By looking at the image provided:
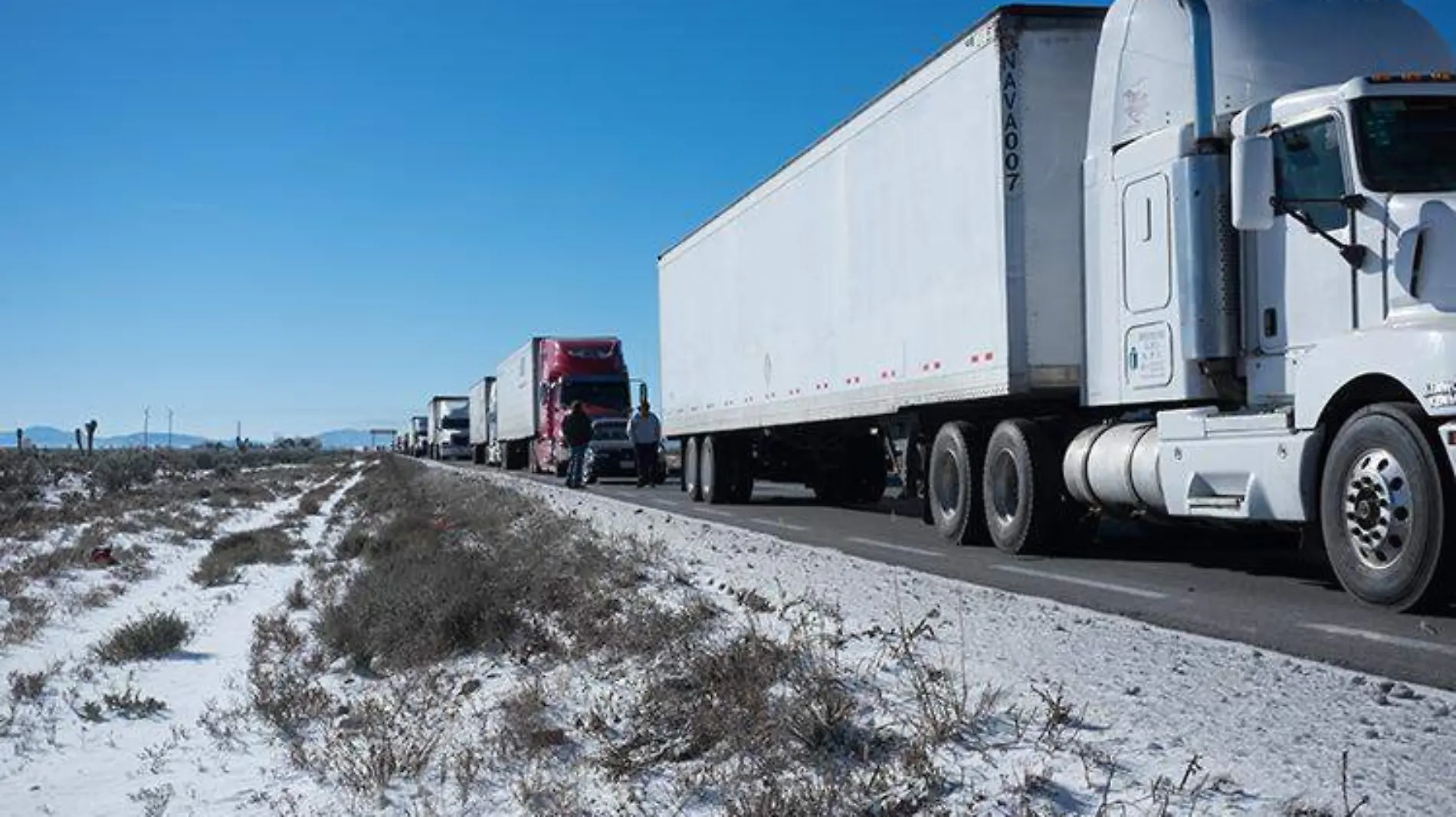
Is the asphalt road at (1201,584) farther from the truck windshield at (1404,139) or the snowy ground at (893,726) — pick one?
the truck windshield at (1404,139)

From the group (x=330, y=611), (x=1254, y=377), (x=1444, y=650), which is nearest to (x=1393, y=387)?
(x=1254, y=377)

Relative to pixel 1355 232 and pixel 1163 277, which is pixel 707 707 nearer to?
pixel 1355 232

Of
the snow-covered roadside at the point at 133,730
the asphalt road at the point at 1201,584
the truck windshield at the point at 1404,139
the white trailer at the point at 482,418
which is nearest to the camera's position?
the snow-covered roadside at the point at 133,730

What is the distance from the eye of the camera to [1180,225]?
8.91 metres

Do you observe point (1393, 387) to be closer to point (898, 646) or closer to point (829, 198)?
point (898, 646)

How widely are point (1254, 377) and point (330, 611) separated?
6717mm

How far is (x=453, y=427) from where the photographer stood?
72375mm

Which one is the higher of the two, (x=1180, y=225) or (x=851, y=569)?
(x=1180, y=225)

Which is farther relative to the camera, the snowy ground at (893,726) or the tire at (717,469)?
the tire at (717,469)

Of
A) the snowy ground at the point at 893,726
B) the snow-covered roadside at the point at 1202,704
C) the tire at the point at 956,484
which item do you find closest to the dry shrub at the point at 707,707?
the snowy ground at the point at 893,726

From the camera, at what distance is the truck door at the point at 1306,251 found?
25.4 feet

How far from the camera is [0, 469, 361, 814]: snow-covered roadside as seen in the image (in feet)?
18.1

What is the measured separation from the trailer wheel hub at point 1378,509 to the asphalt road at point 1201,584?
352 millimetres

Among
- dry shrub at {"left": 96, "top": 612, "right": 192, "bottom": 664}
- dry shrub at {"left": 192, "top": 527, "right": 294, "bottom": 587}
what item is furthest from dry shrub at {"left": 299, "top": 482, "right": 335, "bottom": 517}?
dry shrub at {"left": 96, "top": 612, "right": 192, "bottom": 664}
